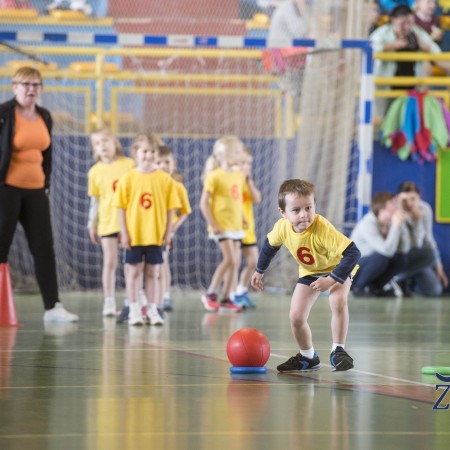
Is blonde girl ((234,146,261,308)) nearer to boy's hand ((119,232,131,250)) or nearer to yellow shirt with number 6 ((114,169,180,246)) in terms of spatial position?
yellow shirt with number 6 ((114,169,180,246))

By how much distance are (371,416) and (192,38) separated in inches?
302

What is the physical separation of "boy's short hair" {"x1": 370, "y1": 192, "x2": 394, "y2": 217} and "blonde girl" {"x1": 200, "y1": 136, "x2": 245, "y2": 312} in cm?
249

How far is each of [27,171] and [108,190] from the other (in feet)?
4.85

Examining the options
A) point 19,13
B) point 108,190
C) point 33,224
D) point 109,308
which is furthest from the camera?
point 19,13

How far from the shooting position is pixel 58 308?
27.9ft

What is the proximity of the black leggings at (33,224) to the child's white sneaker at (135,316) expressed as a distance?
663 millimetres

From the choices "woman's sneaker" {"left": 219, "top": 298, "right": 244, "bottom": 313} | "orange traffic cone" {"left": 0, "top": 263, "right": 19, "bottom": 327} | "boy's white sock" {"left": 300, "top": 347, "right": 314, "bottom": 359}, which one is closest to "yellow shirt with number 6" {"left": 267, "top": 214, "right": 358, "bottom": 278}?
"boy's white sock" {"left": 300, "top": 347, "right": 314, "bottom": 359}

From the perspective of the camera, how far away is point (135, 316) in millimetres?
8336

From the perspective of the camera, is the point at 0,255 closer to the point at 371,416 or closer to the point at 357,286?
the point at 371,416

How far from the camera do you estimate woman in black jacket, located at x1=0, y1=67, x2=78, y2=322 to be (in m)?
8.01

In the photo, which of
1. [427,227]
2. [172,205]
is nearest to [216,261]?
[427,227]

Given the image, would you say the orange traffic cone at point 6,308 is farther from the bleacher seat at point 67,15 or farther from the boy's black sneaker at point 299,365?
the bleacher seat at point 67,15

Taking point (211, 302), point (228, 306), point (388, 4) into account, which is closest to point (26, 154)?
point (211, 302)

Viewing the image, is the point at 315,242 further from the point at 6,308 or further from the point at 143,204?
the point at 6,308
